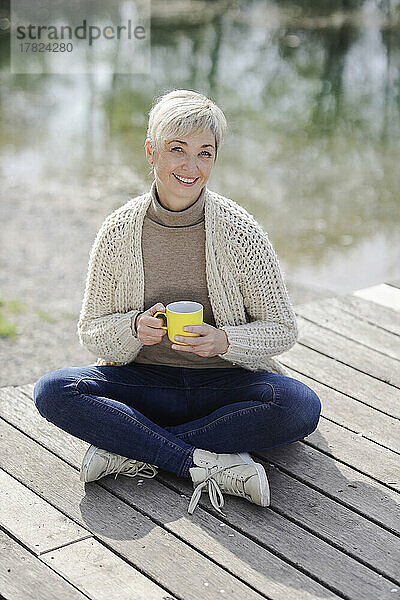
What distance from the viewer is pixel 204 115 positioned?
2.33 metres

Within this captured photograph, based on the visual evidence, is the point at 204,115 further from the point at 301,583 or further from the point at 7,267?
the point at 7,267

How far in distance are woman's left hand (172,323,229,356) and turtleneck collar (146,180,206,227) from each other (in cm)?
30

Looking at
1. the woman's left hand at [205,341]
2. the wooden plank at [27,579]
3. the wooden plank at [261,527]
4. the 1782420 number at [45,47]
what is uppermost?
the 1782420 number at [45,47]

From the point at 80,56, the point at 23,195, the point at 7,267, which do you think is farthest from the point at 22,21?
the point at 7,267

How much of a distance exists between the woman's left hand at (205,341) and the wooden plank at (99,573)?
1.76 feet

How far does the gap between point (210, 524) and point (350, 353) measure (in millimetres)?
1140

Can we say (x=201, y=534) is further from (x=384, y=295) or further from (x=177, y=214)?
(x=384, y=295)

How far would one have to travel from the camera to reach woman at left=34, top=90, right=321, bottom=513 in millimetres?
2367

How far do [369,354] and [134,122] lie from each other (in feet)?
16.5

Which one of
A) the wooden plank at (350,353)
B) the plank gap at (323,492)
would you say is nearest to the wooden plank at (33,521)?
the plank gap at (323,492)

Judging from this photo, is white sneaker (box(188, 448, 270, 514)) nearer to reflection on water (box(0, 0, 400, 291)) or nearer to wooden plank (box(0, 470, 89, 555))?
wooden plank (box(0, 470, 89, 555))

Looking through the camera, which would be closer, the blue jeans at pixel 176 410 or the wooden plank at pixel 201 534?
the wooden plank at pixel 201 534

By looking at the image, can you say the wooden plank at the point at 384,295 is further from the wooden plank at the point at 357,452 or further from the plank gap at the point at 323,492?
the plank gap at the point at 323,492

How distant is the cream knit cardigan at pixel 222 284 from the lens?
247 cm
